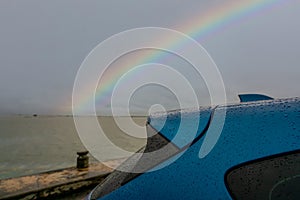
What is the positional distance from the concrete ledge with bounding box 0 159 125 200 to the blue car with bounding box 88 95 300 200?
2.98 meters

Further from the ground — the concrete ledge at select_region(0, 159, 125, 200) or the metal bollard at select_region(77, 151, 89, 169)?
the metal bollard at select_region(77, 151, 89, 169)

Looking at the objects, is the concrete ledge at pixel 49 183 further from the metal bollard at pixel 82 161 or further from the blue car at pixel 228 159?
the blue car at pixel 228 159

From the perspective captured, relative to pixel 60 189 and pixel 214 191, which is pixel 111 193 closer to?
pixel 214 191

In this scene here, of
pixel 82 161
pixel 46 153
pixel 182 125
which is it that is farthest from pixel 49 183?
pixel 46 153

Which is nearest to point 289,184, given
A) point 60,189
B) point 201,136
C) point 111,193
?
point 201,136

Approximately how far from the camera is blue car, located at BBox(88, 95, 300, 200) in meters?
0.92

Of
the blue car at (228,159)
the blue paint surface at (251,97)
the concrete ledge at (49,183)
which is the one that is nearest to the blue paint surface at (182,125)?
the blue car at (228,159)

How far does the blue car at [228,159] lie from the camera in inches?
36.2

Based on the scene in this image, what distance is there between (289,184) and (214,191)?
0.26 metres

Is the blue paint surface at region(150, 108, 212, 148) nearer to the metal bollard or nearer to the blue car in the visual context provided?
the blue car

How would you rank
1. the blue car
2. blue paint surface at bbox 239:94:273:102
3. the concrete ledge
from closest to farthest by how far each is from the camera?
the blue car → blue paint surface at bbox 239:94:273:102 → the concrete ledge

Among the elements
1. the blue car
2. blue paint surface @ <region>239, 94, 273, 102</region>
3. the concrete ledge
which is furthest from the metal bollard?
blue paint surface @ <region>239, 94, 273, 102</region>

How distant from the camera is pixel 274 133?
0.98 meters

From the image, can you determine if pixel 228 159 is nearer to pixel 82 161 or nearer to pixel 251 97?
pixel 251 97
